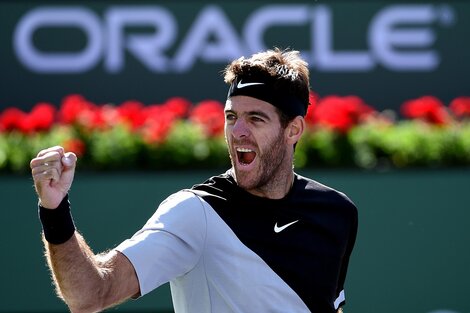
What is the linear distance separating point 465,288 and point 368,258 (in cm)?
68

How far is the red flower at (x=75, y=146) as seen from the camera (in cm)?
702

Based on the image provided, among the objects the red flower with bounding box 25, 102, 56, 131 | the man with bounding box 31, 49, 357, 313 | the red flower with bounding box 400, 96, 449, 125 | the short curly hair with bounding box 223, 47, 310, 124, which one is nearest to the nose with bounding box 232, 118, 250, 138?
the man with bounding box 31, 49, 357, 313

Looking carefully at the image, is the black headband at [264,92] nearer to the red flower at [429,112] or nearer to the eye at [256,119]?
the eye at [256,119]

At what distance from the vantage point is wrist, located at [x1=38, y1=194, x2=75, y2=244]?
2.92m

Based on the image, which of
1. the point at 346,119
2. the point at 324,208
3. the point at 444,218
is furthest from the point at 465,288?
the point at 324,208

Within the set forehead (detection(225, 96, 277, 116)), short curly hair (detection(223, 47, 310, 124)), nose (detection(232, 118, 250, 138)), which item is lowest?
nose (detection(232, 118, 250, 138))

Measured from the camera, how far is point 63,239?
293 cm

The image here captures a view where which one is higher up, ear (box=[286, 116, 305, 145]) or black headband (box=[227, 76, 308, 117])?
black headband (box=[227, 76, 308, 117])

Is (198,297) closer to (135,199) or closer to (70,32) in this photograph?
(135,199)

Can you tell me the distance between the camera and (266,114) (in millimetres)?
3605

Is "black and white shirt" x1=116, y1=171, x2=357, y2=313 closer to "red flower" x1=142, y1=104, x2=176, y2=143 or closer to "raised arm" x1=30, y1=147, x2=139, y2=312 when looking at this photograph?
"raised arm" x1=30, y1=147, x2=139, y2=312

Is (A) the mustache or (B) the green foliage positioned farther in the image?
(B) the green foliage

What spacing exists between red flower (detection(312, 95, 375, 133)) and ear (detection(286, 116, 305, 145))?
347cm

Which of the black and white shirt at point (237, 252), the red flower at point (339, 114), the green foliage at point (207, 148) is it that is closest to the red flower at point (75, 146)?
the green foliage at point (207, 148)
